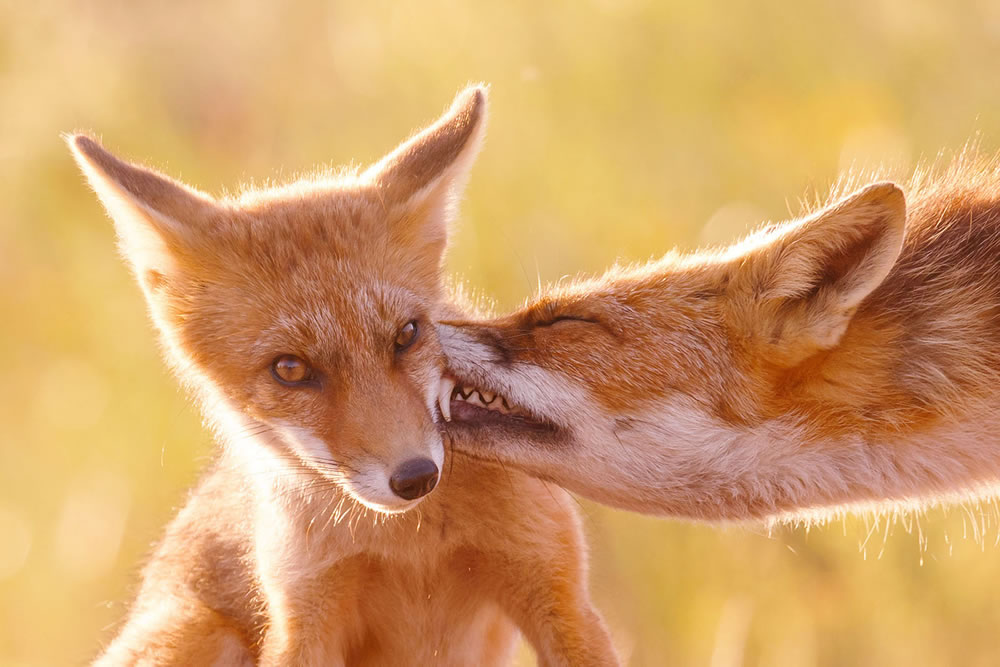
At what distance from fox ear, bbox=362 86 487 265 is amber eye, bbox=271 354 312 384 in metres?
0.62

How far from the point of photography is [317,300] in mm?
3080

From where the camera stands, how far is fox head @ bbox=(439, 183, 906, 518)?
118 inches

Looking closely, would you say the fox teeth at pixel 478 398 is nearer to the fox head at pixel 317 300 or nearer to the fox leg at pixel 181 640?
the fox head at pixel 317 300

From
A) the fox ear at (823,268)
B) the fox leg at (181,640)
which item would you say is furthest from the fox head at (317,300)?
the fox ear at (823,268)

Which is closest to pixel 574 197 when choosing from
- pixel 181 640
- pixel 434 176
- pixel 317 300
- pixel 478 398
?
pixel 434 176

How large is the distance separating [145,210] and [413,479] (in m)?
1.24

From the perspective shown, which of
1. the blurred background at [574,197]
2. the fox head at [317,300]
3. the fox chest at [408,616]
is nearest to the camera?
the fox head at [317,300]

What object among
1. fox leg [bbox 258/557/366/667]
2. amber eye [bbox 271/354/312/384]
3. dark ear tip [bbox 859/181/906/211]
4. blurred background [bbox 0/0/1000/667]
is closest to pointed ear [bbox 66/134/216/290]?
amber eye [bbox 271/354/312/384]

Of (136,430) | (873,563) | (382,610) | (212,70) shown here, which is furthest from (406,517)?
(212,70)

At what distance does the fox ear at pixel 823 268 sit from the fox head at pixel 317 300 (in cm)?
101

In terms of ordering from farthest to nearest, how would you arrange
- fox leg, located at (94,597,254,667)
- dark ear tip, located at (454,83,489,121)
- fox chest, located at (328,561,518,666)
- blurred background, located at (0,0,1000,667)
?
1. blurred background, located at (0,0,1000,667)
2. dark ear tip, located at (454,83,489,121)
3. fox leg, located at (94,597,254,667)
4. fox chest, located at (328,561,518,666)

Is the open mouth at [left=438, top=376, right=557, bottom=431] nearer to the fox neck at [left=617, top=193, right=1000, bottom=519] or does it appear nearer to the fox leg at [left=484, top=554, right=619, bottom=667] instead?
the fox neck at [left=617, top=193, right=1000, bottom=519]

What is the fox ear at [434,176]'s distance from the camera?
3.46 metres

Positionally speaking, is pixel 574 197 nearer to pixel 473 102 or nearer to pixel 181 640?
pixel 473 102
